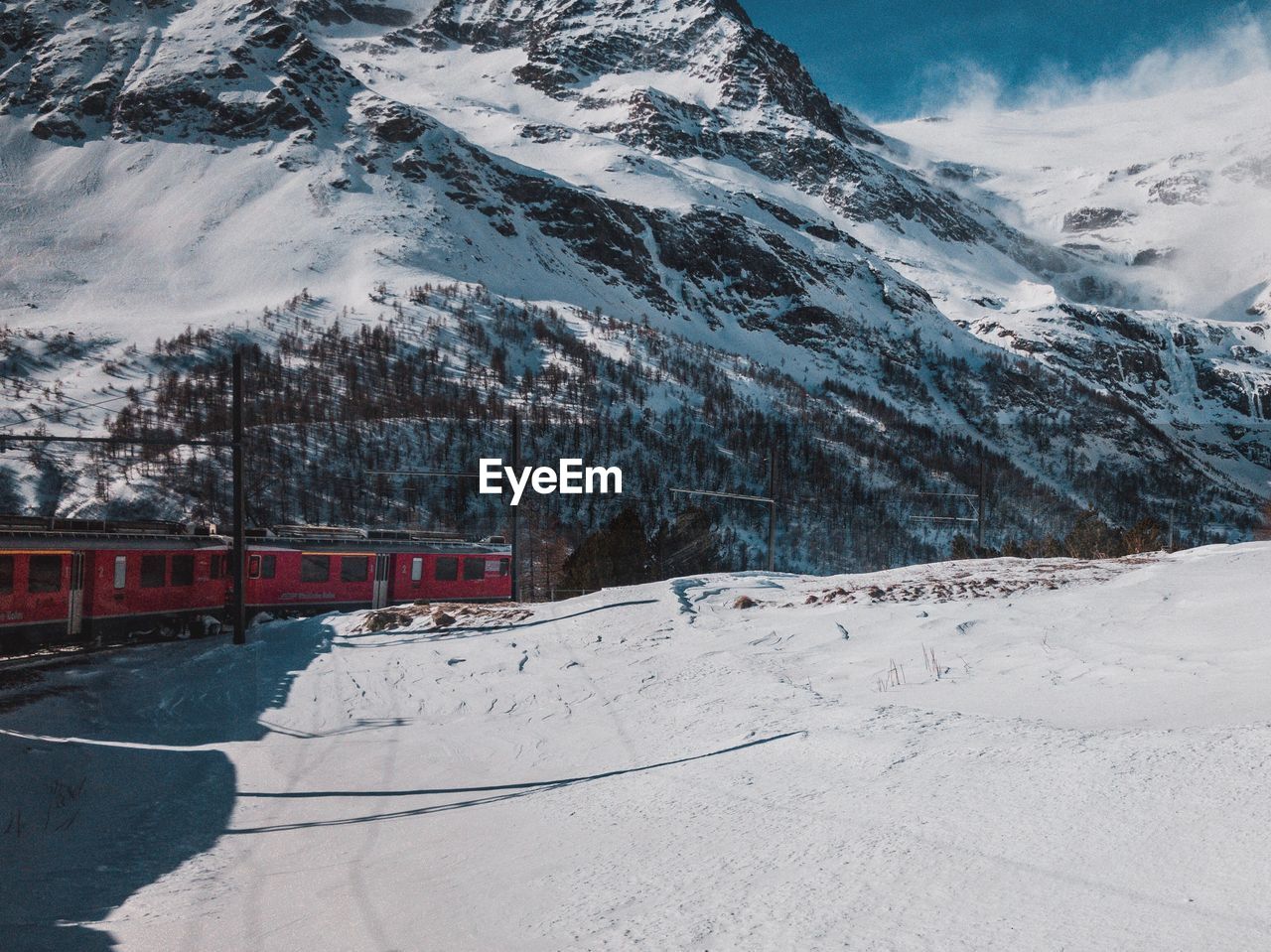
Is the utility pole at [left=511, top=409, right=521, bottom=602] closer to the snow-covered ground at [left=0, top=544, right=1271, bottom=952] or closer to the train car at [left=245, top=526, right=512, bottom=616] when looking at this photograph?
the train car at [left=245, top=526, right=512, bottom=616]

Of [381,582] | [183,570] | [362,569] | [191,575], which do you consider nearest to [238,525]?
[183,570]

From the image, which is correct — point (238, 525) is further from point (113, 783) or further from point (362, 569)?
point (113, 783)

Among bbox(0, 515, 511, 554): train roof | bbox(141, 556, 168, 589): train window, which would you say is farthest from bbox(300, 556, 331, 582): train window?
bbox(141, 556, 168, 589): train window

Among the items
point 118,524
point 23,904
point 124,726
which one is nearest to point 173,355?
point 118,524

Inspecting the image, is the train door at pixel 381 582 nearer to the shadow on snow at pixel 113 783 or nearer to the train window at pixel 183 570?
the train window at pixel 183 570

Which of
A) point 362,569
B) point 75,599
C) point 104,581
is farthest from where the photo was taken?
Result: point 362,569

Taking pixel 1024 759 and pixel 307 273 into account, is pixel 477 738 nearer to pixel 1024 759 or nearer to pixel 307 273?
pixel 1024 759
